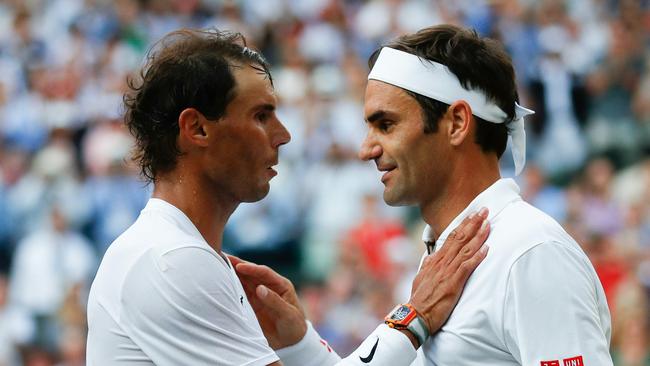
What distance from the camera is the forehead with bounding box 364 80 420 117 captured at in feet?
12.3

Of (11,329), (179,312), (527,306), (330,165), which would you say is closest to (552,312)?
(527,306)

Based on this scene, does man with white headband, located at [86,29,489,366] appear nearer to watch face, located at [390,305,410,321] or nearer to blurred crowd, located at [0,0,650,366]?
watch face, located at [390,305,410,321]

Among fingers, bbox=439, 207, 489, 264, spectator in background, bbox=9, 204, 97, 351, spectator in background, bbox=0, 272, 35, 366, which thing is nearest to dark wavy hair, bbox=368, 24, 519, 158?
fingers, bbox=439, 207, 489, 264

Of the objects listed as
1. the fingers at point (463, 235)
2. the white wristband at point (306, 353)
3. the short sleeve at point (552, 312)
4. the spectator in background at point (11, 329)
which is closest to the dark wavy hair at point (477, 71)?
the fingers at point (463, 235)

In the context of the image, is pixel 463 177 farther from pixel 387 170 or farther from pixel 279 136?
pixel 279 136

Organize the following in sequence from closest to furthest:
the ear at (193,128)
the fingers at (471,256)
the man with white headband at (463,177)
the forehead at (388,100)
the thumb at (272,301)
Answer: the man with white headband at (463,177) → the fingers at (471,256) → the ear at (193,128) → the forehead at (388,100) → the thumb at (272,301)

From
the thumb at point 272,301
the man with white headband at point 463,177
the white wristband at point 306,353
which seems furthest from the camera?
the white wristband at point 306,353

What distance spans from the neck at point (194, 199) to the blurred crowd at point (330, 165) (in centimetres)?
452

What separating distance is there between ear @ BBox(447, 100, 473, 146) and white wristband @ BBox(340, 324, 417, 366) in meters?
0.65

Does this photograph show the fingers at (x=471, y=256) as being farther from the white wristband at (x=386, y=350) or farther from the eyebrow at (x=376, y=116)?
the eyebrow at (x=376, y=116)

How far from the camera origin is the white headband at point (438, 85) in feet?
12.1

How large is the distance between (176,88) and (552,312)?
4.54 feet

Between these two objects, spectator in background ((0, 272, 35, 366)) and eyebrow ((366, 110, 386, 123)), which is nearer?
eyebrow ((366, 110, 386, 123))

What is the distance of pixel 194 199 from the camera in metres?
3.63
